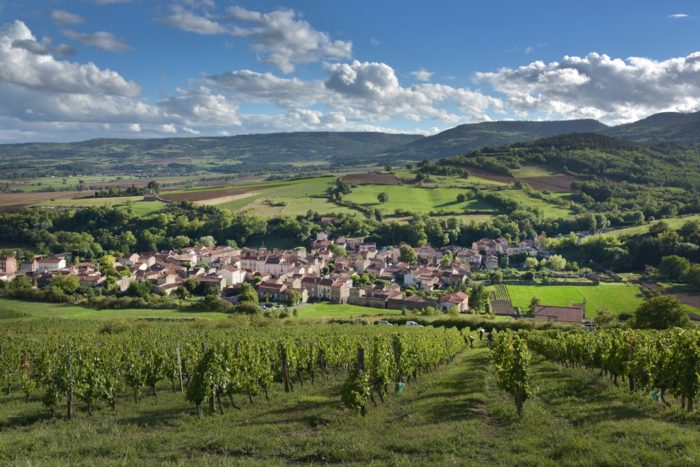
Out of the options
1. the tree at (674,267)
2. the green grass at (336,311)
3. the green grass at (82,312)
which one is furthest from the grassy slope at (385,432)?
the tree at (674,267)

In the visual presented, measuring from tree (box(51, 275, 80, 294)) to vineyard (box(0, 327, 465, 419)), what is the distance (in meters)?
43.6

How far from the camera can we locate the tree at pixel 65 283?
74.1 m

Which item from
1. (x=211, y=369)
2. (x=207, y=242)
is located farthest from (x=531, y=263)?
(x=211, y=369)

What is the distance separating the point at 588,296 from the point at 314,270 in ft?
173

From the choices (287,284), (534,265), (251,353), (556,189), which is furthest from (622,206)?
(251,353)

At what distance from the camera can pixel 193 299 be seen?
76.8 meters

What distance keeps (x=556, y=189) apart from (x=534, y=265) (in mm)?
78683

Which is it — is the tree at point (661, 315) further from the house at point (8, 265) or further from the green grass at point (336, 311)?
the house at point (8, 265)

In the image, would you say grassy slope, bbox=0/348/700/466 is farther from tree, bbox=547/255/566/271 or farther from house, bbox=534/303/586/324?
tree, bbox=547/255/566/271

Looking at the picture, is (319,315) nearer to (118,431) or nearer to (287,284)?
(287,284)

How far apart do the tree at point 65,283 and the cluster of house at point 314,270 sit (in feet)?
15.2

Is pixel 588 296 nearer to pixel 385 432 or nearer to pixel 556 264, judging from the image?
pixel 556 264

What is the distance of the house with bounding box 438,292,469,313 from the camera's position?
7444 cm

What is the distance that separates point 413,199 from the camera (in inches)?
6156
